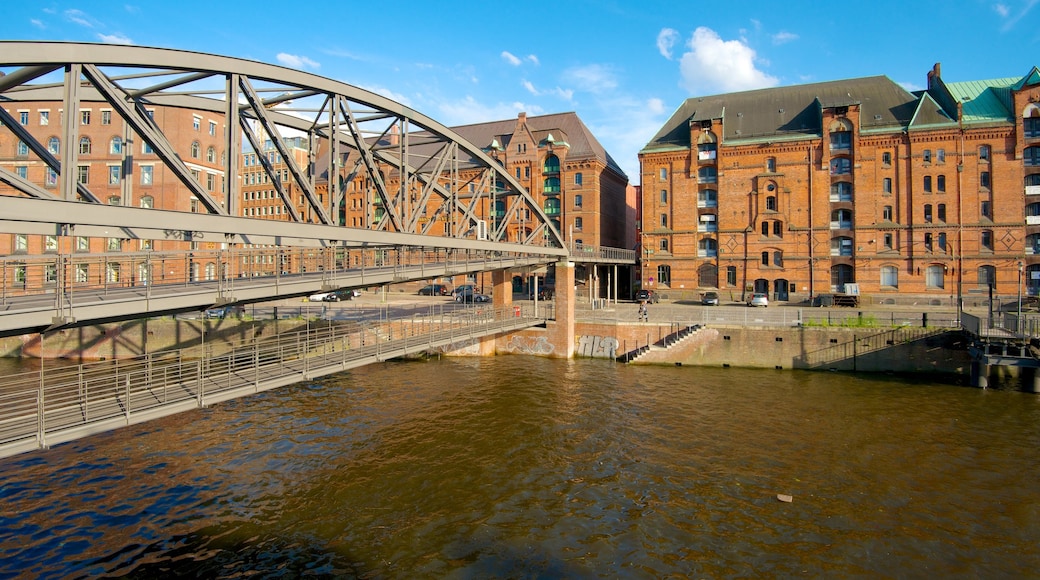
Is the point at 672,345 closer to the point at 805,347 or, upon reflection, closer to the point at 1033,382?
the point at 805,347

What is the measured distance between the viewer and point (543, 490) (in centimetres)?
1486

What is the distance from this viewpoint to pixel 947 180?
140 feet

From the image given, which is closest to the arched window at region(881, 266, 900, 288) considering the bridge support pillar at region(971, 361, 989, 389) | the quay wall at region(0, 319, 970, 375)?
the quay wall at region(0, 319, 970, 375)

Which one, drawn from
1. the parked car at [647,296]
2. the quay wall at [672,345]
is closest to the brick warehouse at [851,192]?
the parked car at [647,296]

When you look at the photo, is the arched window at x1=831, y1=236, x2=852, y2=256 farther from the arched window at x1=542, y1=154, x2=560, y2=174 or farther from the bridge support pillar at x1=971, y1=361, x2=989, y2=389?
the arched window at x1=542, y1=154, x2=560, y2=174

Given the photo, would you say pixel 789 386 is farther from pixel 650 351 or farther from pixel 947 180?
pixel 947 180

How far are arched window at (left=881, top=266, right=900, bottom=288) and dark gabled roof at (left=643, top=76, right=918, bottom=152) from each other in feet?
36.7

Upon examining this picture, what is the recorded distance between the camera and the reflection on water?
11609 mm

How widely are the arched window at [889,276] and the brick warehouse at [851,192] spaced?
16 centimetres

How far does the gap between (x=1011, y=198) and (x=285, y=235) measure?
169 feet

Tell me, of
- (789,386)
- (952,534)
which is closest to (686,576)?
(952,534)

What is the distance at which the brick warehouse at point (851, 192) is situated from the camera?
41531 mm

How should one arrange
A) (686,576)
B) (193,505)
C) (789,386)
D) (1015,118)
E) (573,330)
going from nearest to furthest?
(686,576) < (193,505) < (789,386) < (573,330) < (1015,118)

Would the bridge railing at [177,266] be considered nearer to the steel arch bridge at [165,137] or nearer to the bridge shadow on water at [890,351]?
the steel arch bridge at [165,137]
